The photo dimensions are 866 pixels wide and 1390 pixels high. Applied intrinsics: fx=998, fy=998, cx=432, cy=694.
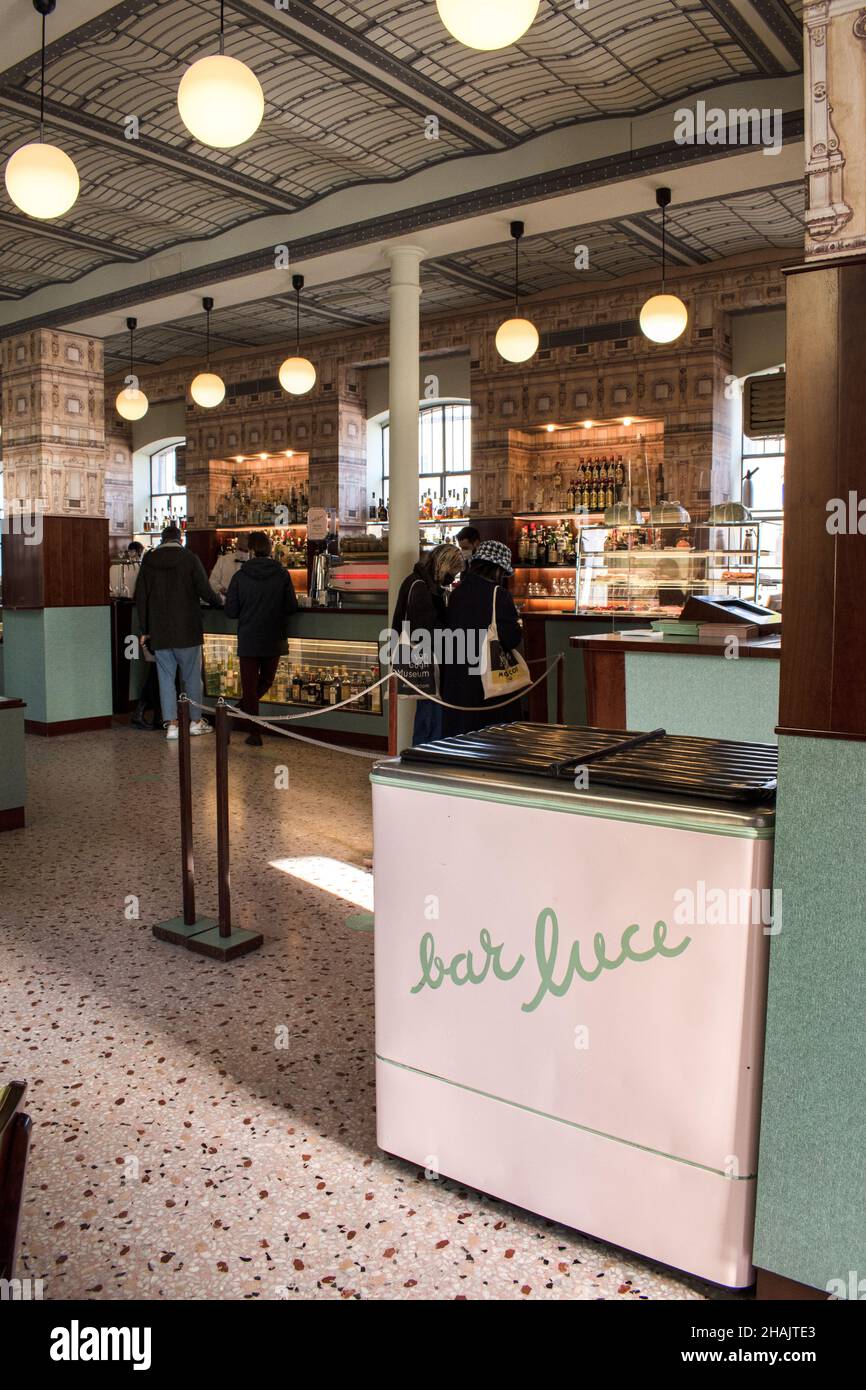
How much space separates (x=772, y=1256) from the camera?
1818 millimetres

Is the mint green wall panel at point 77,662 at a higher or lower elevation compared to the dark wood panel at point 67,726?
higher

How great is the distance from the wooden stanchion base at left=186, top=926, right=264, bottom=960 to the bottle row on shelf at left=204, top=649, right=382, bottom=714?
415 centimetres

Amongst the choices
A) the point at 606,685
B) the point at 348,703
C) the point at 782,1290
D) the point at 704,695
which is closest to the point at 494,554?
the point at 606,685

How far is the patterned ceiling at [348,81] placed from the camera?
503 cm

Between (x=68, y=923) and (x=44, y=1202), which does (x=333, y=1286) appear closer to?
(x=44, y=1202)

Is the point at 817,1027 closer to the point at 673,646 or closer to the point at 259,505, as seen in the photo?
the point at 673,646

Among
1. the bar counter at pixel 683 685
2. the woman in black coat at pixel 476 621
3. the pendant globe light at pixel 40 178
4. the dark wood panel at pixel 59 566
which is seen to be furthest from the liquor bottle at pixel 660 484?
the pendant globe light at pixel 40 178

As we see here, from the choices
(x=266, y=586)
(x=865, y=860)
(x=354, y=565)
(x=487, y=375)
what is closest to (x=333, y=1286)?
(x=865, y=860)

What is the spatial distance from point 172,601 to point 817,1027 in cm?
698

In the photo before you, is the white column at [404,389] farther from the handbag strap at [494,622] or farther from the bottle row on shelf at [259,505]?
the bottle row on shelf at [259,505]

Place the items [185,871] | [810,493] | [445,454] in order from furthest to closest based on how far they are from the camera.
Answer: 1. [445,454]
2. [185,871]
3. [810,493]

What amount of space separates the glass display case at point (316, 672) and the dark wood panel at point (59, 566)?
1.16m

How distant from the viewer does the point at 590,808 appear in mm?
1980

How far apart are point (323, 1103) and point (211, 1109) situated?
0.29 meters
